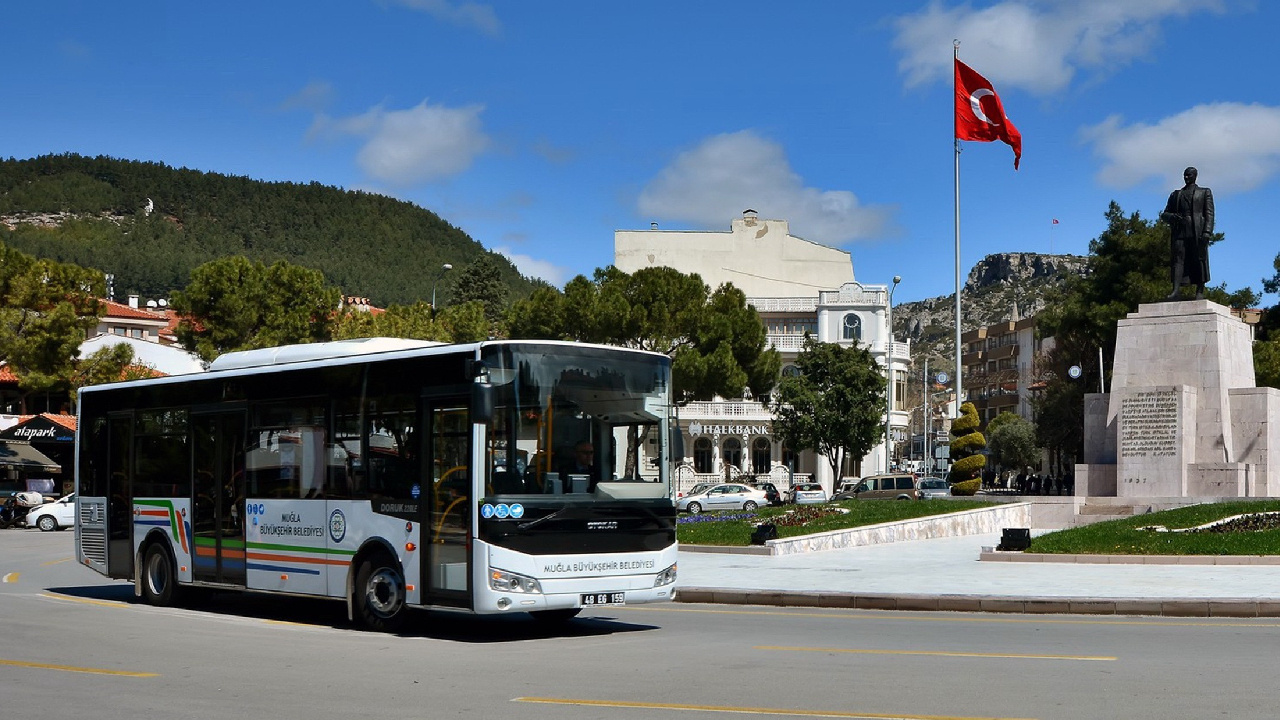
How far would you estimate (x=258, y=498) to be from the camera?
15.7 metres

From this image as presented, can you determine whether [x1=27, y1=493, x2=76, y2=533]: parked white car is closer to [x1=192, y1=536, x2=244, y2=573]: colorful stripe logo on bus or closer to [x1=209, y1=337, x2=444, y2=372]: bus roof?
[x1=192, y1=536, x2=244, y2=573]: colorful stripe logo on bus

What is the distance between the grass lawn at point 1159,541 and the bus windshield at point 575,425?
9998 mm

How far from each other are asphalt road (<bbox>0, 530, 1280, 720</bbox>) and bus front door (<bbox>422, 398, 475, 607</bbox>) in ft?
1.90

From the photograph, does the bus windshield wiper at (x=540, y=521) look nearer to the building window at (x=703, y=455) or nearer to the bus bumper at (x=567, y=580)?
the bus bumper at (x=567, y=580)

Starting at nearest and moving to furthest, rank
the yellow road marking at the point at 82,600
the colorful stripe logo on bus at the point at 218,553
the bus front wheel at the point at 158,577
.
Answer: the colorful stripe logo on bus at the point at 218,553 → the bus front wheel at the point at 158,577 → the yellow road marking at the point at 82,600

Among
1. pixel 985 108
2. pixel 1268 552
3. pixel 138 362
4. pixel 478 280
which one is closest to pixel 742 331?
pixel 985 108

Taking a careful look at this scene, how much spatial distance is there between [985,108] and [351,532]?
2723cm

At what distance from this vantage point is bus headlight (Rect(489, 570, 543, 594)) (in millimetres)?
12703

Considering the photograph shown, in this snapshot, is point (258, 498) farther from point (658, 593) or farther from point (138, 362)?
point (138, 362)

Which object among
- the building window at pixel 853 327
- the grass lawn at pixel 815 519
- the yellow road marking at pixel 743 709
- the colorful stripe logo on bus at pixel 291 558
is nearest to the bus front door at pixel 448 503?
the colorful stripe logo on bus at pixel 291 558

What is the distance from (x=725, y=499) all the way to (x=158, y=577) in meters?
38.7

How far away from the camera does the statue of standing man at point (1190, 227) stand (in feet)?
102

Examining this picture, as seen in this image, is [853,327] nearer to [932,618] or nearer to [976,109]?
[976,109]

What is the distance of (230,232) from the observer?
5807 inches
